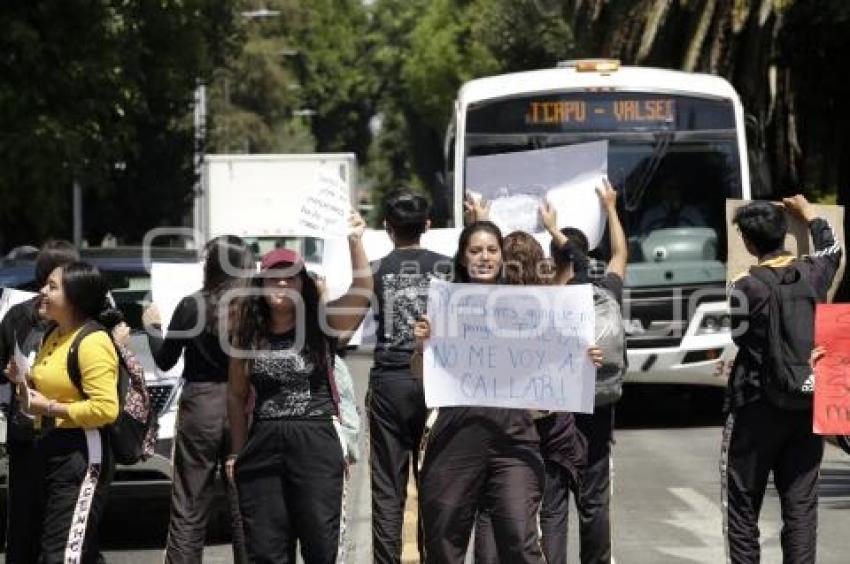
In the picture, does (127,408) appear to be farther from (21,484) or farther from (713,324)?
(713,324)

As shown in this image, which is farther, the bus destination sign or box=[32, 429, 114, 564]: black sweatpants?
the bus destination sign

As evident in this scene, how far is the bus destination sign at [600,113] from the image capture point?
687 inches

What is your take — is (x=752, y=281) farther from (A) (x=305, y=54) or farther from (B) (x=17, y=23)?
(A) (x=305, y=54)

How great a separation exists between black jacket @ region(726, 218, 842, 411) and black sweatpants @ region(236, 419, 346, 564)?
1964mm

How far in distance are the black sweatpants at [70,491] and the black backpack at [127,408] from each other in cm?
7

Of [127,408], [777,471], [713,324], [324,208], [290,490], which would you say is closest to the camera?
[290,490]

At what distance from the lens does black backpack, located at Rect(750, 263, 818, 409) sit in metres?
8.08

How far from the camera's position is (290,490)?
7199 millimetres

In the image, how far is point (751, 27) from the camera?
83.7 ft

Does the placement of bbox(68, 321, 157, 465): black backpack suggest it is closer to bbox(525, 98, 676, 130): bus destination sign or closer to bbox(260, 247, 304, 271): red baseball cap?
bbox(260, 247, 304, 271): red baseball cap

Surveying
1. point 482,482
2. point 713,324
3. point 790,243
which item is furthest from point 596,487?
point 713,324

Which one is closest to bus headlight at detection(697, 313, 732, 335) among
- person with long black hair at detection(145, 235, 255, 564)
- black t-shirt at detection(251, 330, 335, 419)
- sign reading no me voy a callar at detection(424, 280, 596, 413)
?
person with long black hair at detection(145, 235, 255, 564)

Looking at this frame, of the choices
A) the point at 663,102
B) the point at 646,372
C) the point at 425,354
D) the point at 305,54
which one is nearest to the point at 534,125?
the point at 663,102

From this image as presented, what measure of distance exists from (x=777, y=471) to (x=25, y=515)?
3207 millimetres
